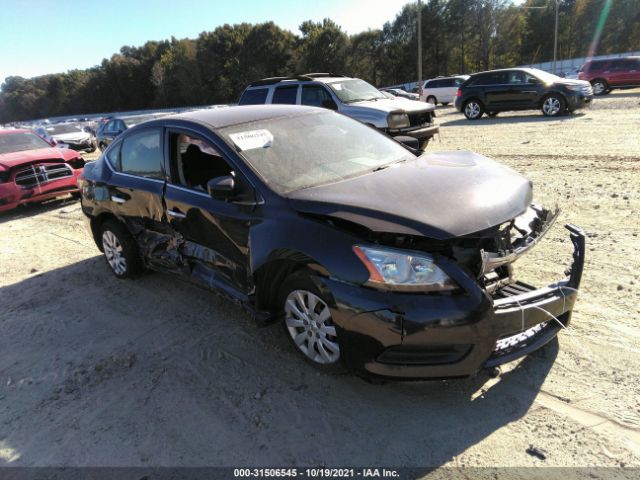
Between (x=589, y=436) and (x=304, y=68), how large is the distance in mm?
65228

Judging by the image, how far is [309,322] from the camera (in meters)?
3.04

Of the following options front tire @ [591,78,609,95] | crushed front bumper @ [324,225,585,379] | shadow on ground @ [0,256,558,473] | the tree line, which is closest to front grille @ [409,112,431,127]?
shadow on ground @ [0,256,558,473]

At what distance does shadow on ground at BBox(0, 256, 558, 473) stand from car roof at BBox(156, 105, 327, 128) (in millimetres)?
1668

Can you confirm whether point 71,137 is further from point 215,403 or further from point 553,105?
point 215,403

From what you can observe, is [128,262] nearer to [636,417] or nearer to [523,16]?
[636,417]

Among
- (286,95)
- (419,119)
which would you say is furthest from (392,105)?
(286,95)

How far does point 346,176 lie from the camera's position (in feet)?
11.5

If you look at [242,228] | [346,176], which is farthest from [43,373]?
[346,176]

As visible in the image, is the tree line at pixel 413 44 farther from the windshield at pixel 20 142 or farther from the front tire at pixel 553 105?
the windshield at pixel 20 142

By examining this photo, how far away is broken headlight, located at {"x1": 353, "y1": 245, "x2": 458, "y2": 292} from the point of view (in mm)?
2543

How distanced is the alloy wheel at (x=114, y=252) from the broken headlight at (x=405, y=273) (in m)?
3.36

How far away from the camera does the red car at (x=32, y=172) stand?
880 cm

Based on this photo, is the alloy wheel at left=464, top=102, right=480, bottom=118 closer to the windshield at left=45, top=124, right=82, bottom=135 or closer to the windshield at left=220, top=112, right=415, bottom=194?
the windshield at left=220, top=112, right=415, bottom=194

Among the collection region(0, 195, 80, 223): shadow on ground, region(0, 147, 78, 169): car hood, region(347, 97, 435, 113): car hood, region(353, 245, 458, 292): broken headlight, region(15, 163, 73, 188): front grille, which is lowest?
region(0, 195, 80, 223): shadow on ground
